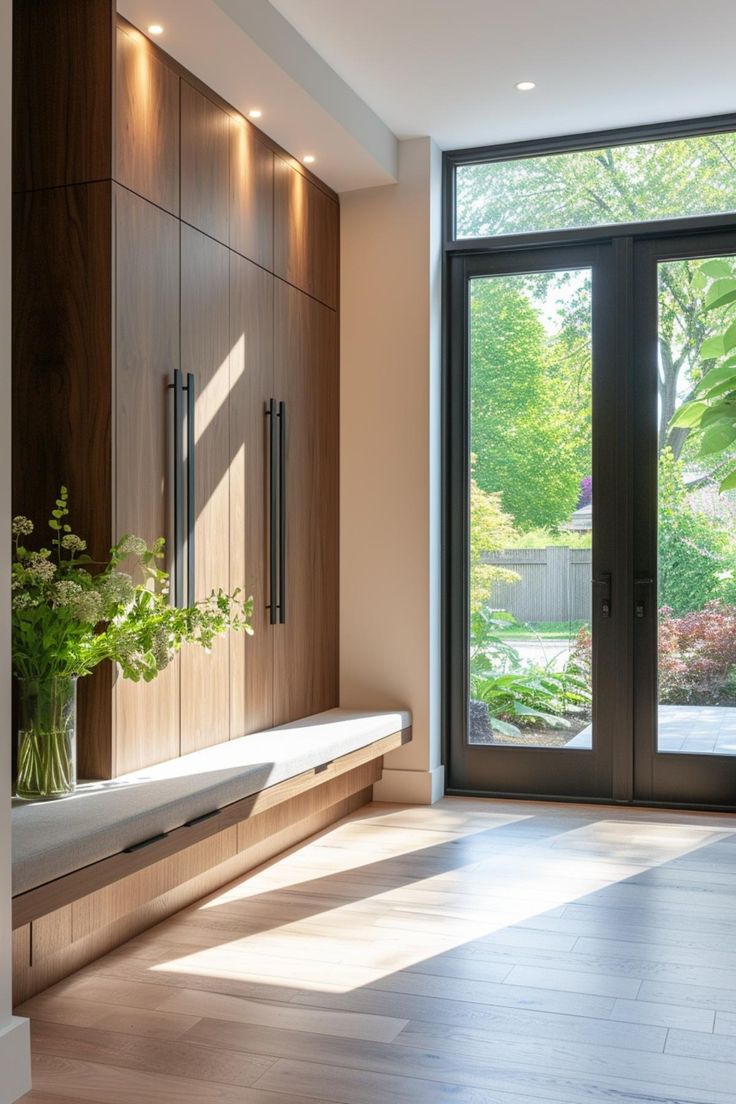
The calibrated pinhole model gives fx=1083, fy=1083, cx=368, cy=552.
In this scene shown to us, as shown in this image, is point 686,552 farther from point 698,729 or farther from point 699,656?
point 698,729

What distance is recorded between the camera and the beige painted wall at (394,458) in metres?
4.90

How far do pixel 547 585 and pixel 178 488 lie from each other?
82.0 inches

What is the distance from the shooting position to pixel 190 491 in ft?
11.9

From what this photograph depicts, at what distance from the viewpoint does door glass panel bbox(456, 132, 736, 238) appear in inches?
187

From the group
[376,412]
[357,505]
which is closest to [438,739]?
[357,505]

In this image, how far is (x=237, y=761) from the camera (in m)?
3.43

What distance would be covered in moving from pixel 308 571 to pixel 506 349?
143 cm

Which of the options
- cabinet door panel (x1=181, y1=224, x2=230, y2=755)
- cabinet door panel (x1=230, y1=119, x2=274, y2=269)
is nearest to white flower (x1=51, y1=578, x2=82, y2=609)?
cabinet door panel (x1=181, y1=224, x2=230, y2=755)

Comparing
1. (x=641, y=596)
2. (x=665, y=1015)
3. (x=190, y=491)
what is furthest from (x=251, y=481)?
(x=665, y=1015)

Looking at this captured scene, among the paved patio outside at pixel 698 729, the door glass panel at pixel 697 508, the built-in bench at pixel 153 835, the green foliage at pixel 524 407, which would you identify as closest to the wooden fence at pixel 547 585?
the green foliage at pixel 524 407

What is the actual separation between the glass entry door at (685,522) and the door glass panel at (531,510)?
0.26m

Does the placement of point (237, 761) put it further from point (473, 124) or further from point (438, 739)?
point (473, 124)

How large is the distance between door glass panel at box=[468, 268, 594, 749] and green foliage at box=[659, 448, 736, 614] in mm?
329

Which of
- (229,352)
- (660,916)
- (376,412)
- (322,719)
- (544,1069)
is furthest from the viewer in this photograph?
(376,412)
